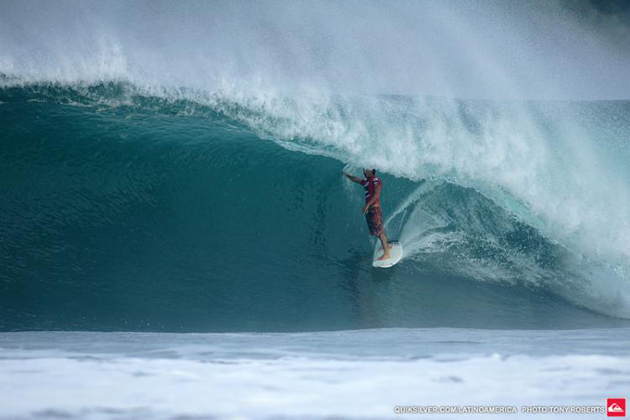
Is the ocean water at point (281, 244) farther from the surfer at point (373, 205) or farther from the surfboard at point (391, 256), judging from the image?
the surfer at point (373, 205)

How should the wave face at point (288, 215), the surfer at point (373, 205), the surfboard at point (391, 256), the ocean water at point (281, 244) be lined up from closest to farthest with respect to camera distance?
the ocean water at point (281, 244)
the wave face at point (288, 215)
the surfer at point (373, 205)
the surfboard at point (391, 256)

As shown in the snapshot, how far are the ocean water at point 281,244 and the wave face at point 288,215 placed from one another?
31 millimetres

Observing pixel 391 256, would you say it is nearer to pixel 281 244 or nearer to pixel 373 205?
pixel 373 205

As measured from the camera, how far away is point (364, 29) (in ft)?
46.3

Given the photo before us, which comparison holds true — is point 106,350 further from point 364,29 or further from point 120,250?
point 364,29

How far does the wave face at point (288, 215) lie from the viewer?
5117 millimetres

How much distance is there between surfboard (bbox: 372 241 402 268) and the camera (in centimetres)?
590

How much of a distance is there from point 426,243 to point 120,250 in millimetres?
3548

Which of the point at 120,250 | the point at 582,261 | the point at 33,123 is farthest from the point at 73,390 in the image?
the point at 582,261

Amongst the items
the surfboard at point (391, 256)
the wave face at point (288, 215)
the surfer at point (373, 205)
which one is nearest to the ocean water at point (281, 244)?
the wave face at point (288, 215)

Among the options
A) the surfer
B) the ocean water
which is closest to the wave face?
the ocean water

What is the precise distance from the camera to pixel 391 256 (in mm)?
5934

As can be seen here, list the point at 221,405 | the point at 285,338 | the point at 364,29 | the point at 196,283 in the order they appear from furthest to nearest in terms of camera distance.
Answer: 1. the point at 364,29
2. the point at 196,283
3. the point at 285,338
4. the point at 221,405

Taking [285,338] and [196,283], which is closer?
[285,338]
